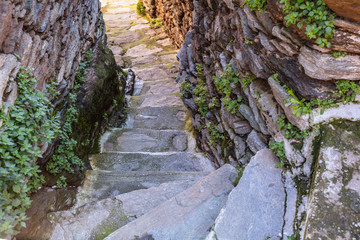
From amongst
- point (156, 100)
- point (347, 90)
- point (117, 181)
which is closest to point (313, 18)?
point (347, 90)

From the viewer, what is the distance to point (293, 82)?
7.58 ft

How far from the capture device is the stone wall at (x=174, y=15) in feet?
24.7

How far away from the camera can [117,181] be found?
11.8 feet

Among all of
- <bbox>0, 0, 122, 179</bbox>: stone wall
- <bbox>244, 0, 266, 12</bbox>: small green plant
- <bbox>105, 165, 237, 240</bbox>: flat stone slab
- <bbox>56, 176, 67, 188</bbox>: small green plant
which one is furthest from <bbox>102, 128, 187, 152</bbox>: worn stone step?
<bbox>244, 0, 266, 12</bbox>: small green plant

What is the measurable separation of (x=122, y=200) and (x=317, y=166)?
1940 millimetres

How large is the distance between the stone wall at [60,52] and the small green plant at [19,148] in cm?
11

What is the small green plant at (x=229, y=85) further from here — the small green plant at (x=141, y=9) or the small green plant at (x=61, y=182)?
the small green plant at (x=141, y=9)

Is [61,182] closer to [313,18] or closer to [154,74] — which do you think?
[313,18]

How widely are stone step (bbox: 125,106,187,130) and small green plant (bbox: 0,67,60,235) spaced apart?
164 inches

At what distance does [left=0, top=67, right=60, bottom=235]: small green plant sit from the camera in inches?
74.1

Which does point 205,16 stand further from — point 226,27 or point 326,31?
point 326,31

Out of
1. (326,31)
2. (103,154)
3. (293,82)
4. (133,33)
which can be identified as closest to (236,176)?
(293,82)

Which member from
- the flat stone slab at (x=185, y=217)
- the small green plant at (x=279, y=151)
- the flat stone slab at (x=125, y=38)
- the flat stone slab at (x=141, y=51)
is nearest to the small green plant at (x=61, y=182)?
the flat stone slab at (x=185, y=217)

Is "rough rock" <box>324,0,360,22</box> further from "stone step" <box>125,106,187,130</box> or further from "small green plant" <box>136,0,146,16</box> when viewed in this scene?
"small green plant" <box>136,0,146,16</box>
